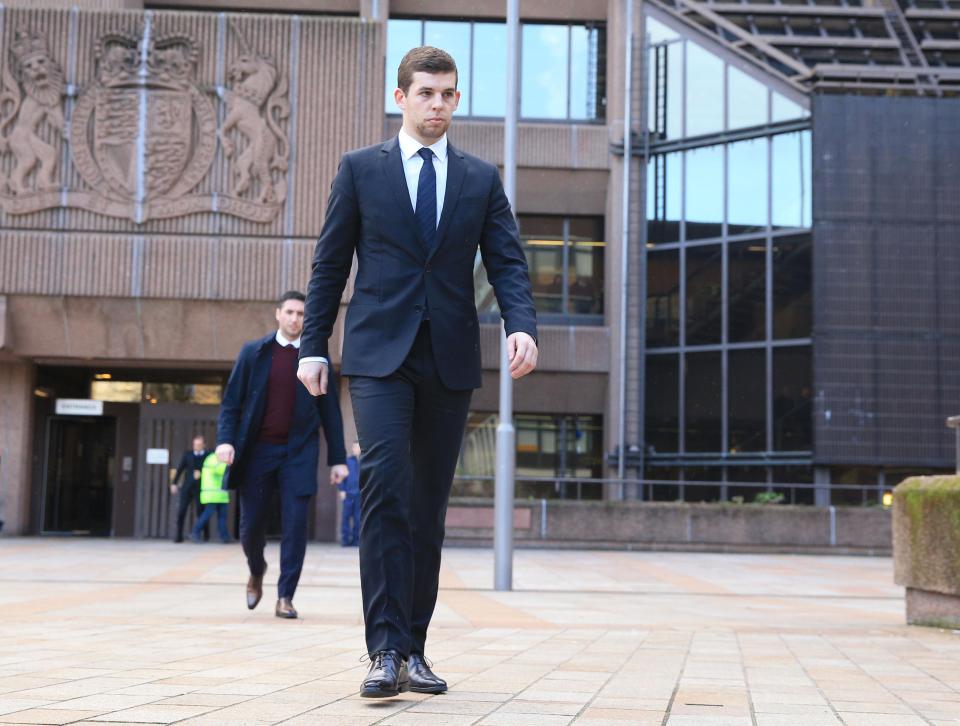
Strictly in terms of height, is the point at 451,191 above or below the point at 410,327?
above

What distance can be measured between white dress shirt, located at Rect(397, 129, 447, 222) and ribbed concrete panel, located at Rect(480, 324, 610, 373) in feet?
71.2

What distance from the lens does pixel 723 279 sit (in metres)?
26.1

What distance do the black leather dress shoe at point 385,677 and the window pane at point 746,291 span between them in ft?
73.0

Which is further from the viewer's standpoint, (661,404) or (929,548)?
(661,404)

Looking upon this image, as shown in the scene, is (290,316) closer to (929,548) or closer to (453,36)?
(929,548)

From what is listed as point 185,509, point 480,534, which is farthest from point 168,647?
point 185,509

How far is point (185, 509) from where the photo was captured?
2292 cm

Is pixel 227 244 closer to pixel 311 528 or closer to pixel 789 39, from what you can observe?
pixel 311 528

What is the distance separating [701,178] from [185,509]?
11877 millimetres

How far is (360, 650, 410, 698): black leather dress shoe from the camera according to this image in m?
3.98

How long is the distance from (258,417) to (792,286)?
18811 mm

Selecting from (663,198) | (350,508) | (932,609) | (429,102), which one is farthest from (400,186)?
(663,198)

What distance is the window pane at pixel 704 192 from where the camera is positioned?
26.2 meters

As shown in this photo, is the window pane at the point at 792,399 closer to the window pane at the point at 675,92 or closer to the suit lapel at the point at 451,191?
the window pane at the point at 675,92
